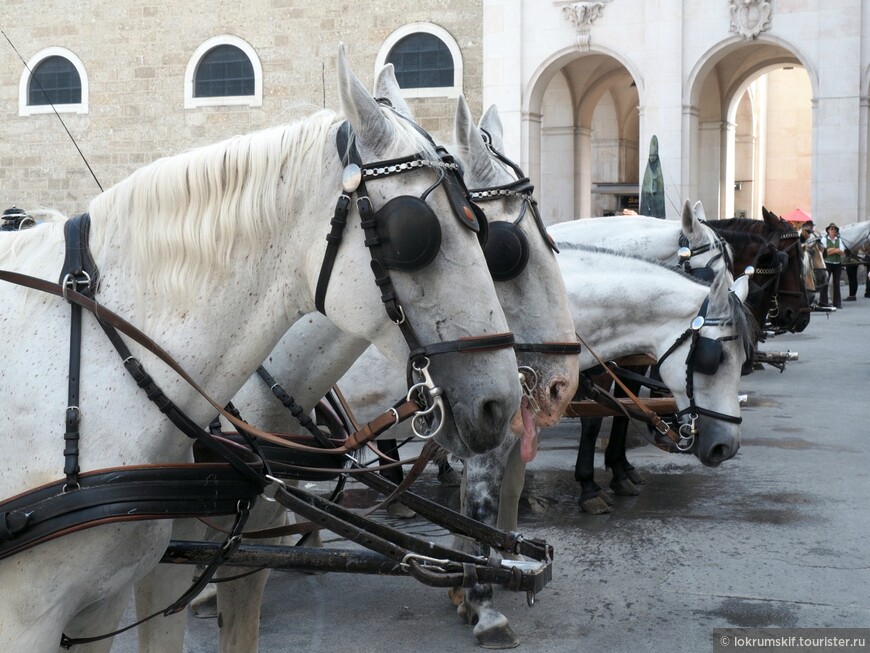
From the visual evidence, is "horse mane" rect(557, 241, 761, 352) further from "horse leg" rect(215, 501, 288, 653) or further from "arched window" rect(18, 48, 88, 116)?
"arched window" rect(18, 48, 88, 116)

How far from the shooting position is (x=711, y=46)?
2123cm

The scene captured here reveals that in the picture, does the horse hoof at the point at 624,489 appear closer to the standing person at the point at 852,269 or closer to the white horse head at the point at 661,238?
the white horse head at the point at 661,238

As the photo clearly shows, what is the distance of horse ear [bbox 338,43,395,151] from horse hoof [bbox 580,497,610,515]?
4.93 metres

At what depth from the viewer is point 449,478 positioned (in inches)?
287

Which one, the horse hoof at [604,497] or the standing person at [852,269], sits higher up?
the standing person at [852,269]

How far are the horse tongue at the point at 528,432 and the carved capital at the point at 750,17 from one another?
1949 cm

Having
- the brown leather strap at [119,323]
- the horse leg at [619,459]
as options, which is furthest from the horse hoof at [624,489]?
the brown leather strap at [119,323]

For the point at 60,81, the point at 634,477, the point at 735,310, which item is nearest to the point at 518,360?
the point at 735,310

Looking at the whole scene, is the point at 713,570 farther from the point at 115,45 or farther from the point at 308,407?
the point at 115,45

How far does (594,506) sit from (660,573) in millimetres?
1251

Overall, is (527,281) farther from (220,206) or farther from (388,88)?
(220,206)

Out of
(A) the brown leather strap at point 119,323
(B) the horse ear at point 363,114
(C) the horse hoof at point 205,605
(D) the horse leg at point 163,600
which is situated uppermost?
(B) the horse ear at point 363,114

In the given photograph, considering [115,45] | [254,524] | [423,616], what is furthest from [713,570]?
[115,45]

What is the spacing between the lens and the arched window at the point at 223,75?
25406 millimetres
